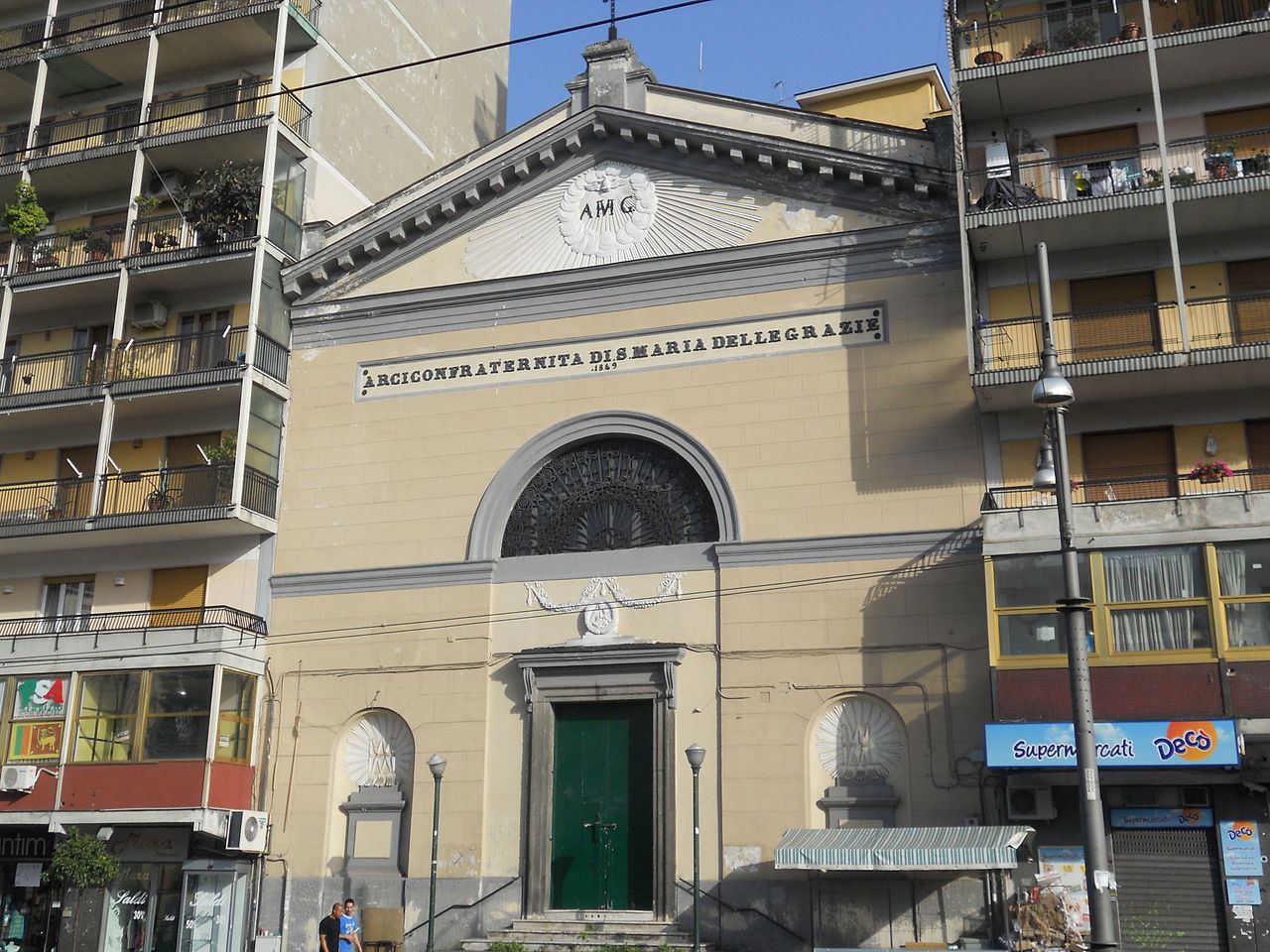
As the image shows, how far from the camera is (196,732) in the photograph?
73.3 feet

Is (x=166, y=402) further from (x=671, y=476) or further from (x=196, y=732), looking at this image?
(x=671, y=476)

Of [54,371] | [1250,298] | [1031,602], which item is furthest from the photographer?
[54,371]

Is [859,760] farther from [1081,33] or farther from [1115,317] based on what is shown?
[1081,33]

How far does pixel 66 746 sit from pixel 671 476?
36.5 feet

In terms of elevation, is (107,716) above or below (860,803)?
above

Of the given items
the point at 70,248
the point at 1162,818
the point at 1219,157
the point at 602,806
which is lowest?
the point at 1162,818

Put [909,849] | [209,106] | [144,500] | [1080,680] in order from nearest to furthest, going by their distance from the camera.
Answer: [1080,680] → [909,849] → [144,500] → [209,106]

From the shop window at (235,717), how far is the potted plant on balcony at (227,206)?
26.9 ft

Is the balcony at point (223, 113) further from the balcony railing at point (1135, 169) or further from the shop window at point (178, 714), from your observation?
the balcony railing at point (1135, 169)

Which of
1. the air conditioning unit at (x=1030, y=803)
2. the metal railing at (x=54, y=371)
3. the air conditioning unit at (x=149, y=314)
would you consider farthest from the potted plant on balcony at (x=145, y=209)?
the air conditioning unit at (x=1030, y=803)

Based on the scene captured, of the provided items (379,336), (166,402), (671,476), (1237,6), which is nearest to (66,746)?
(166,402)

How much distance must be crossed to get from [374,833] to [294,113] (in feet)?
45.0

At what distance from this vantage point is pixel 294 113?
86.3 feet

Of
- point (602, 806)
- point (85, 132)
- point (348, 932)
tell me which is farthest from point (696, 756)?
point (85, 132)
